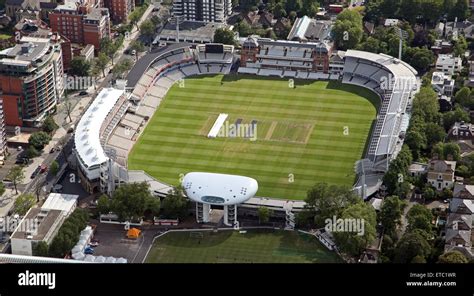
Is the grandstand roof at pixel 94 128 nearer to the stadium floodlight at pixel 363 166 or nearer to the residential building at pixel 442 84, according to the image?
the stadium floodlight at pixel 363 166

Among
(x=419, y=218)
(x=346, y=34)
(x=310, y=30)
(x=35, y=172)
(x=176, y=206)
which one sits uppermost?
(x=346, y=34)

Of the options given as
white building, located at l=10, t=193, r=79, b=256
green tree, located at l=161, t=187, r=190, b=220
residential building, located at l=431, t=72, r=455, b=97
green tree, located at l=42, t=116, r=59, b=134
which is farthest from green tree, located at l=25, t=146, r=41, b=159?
residential building, located at l=431, t=72, r=455, b=97

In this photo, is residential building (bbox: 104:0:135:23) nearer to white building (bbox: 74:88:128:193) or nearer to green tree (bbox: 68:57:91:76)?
green tree (bbox: 68:57:91:76)

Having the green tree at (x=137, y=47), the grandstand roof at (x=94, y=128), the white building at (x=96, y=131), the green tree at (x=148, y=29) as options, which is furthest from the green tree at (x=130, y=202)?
the green tree at (x=148, y=29)

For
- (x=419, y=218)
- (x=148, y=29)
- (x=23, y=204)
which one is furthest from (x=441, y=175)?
(x=148, y=29)

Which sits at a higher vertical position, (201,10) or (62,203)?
(201,10)

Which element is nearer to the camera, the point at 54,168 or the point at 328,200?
the point at 328,200

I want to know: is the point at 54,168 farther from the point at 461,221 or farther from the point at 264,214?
the point at 461,221

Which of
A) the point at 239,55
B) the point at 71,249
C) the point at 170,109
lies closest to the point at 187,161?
the point at 170,109

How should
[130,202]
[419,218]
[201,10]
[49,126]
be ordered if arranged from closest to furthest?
[419,218] < [130,202] < [49,126] < [201,10]
